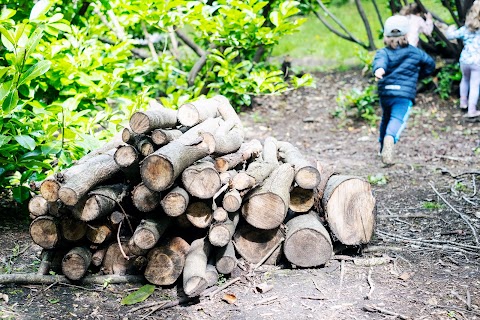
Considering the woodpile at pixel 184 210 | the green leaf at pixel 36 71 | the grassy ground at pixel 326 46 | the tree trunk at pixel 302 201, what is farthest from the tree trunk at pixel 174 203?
the grassy ground at pixel 326 46

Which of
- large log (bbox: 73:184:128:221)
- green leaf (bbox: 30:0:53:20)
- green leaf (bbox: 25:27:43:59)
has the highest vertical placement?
green leaf (bbox: 30:0:53:20)

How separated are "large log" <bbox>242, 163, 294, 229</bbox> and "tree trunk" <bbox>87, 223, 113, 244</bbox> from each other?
0.90 m

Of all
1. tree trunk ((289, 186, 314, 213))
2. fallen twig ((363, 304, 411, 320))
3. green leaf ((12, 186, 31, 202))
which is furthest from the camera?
green leaf ((12, 186, 31, 202))

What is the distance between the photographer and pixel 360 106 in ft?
28.6

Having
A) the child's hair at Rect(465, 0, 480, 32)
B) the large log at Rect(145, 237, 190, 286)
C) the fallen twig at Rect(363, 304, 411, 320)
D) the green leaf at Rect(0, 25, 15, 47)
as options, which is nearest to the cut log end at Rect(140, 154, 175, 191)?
the large log at Rect(145, 237, 190, 286)

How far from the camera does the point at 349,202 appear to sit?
12.7 ft

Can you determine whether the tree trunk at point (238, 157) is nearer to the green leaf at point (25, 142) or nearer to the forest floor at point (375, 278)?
the forest floor at point (375, 278)

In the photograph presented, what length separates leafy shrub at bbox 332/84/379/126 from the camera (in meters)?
8.66

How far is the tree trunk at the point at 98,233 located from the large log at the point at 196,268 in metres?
0.56

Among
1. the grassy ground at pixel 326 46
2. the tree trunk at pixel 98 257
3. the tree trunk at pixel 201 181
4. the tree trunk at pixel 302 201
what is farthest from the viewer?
the grassy ground at pixel 326 46

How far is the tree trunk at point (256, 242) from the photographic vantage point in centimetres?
376

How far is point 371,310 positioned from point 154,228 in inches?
54.0

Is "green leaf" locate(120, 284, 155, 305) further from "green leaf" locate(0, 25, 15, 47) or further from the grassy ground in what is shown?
the grassy ground

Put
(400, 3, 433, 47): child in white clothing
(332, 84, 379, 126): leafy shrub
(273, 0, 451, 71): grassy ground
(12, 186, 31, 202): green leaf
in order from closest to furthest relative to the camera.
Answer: (12, 186, 31, 202): green leaf < (400, 3, 433, 47): child in white clothing < (332, 84, 379, 126): leafy shrub < (273, 0, 451, 71): grassy ground
